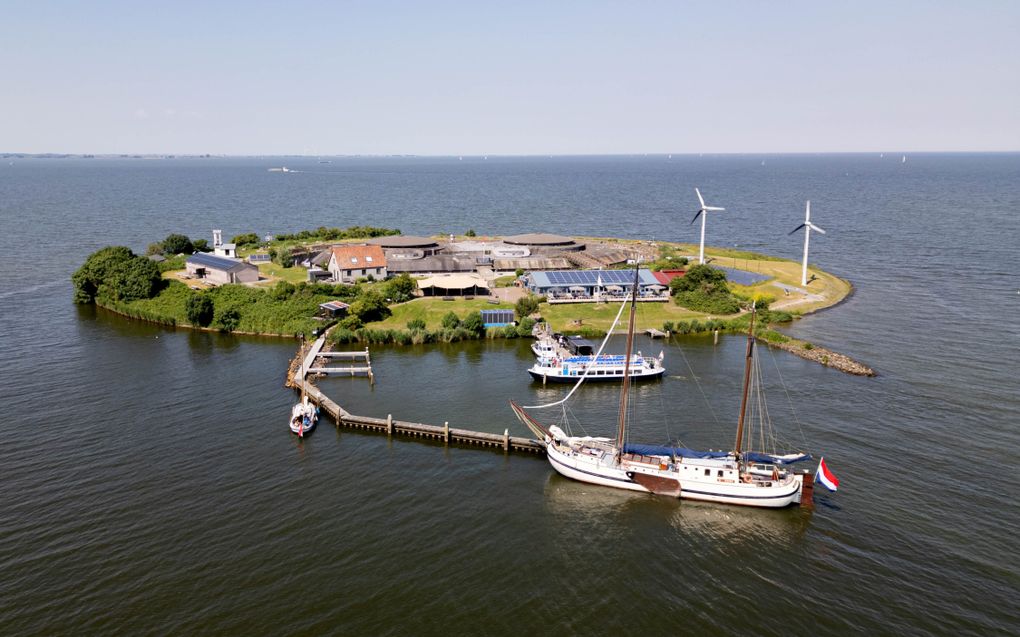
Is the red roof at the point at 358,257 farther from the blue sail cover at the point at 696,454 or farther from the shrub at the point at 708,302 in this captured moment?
the blue sail cover at the point at 696,454

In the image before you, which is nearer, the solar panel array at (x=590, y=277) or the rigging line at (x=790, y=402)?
the rigging line at (x=790, y=402)

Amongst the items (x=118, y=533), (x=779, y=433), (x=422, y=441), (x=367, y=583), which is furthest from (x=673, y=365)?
(x=118, y=533)

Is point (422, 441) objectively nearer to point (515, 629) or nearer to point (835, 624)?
point (515, 629)

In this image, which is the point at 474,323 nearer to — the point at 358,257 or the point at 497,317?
the point at 497,317

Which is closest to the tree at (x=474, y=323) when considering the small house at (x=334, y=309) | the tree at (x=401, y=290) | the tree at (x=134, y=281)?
the tree at (x=401, y=290)

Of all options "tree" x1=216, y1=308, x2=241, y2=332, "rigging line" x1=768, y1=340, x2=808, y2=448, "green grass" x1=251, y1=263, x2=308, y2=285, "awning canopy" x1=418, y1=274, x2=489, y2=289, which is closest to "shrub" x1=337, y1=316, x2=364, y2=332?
"awning canopy" x1=418, y1=274, x2=489, y2=289
